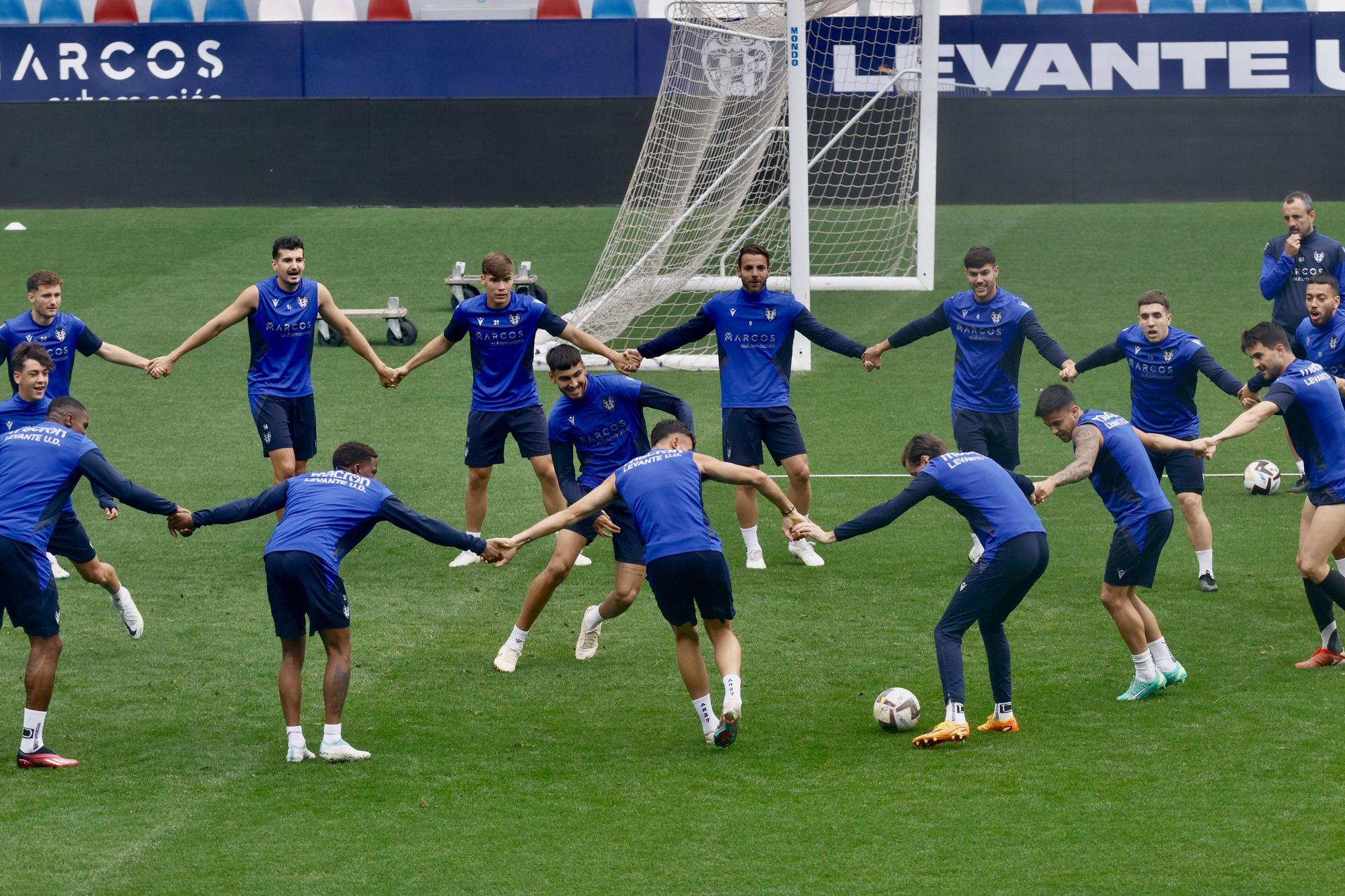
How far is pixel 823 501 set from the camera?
13.3 metres

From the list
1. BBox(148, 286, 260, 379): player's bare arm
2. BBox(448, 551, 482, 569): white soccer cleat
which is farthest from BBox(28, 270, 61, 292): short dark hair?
BBox(448, 551, 482, 569): white soccer cleat

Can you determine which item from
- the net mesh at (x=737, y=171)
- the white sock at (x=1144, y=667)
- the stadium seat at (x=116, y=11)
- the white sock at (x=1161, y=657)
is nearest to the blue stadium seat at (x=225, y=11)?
the stadium seat at (x=116, y=11)

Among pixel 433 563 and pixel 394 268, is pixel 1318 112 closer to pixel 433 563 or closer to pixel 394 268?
pixel 394 268

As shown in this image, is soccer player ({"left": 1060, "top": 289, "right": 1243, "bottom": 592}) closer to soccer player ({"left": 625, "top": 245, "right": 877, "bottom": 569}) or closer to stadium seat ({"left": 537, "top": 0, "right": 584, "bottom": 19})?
soccer player ({"left": 625, "top": 245, "right": 877, "bottom": 569})

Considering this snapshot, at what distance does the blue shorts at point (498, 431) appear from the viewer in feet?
38.2

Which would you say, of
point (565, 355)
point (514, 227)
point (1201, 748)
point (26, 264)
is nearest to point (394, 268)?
point (514, 227)

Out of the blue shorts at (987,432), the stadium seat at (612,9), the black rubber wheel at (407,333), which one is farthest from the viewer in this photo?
the stadium seat at (612,9)

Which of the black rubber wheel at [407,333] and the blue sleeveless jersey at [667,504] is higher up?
the black rubber wheel at [407,333]

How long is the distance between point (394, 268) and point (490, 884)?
58.1ft

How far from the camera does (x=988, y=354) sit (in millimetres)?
11422

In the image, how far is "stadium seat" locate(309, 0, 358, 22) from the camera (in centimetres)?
2953

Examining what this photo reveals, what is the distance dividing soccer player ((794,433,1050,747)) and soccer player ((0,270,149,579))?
Answer: 19.6 feet

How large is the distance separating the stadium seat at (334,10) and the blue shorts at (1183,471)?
22.4 metres

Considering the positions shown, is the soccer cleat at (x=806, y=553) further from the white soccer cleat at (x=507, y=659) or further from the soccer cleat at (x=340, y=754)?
the soccer cleat at (x=340, y=754)
